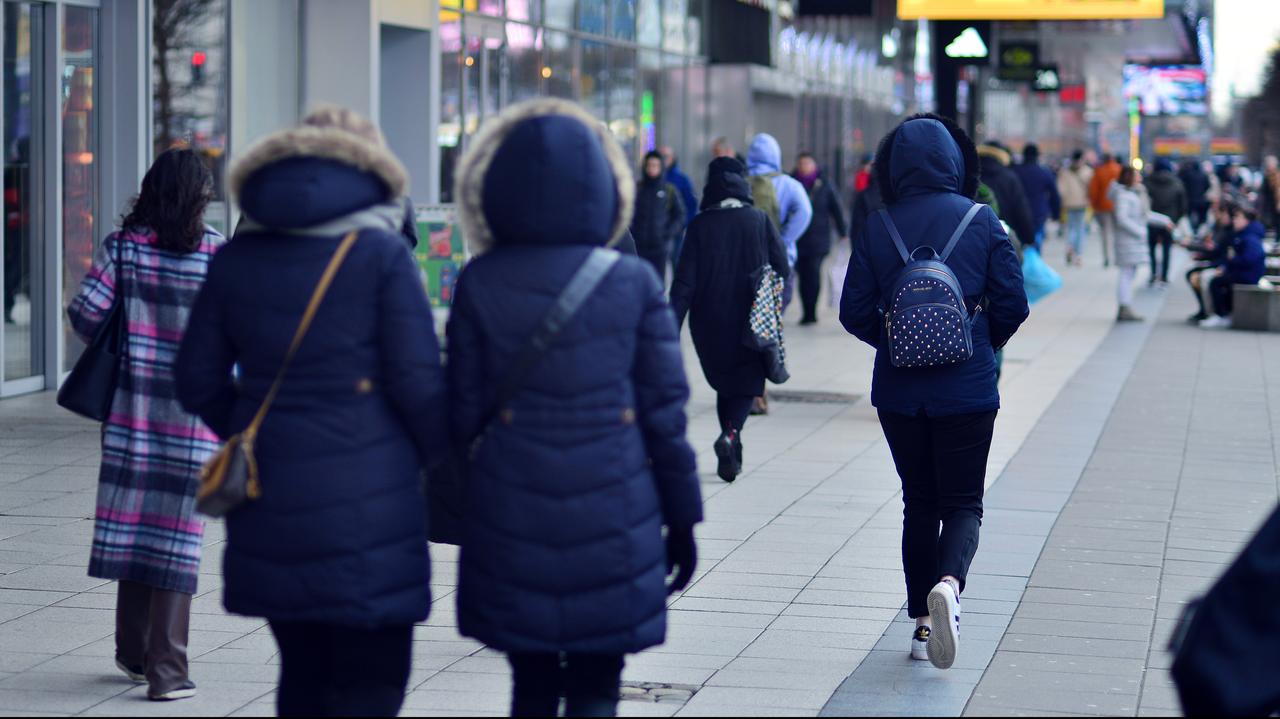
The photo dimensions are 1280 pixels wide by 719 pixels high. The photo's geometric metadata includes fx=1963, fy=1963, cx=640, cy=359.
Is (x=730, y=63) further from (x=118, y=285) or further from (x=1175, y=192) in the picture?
(x=118, y=285)

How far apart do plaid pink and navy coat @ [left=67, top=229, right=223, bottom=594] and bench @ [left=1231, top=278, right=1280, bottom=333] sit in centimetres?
1574

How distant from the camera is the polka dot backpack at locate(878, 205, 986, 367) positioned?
5.78 metres

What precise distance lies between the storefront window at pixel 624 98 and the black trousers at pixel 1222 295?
790cm

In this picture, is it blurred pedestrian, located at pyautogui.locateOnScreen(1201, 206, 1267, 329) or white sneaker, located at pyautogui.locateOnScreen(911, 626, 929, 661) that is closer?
white sneaker, located at pyautogui.locateOnScreen(911, 626, 929, 661)

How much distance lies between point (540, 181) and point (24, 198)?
9824 mm

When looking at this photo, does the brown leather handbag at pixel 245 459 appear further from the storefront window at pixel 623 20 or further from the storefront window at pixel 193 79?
the storefront window at pixel 623 20

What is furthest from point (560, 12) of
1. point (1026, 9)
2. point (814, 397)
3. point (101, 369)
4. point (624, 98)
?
point (101, 369)

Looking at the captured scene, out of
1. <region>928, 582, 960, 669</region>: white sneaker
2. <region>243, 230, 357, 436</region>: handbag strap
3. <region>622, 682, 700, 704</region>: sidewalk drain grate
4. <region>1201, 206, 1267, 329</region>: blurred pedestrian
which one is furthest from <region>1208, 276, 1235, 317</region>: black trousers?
<region>243, 230, 357, 436</region>: handbag strap

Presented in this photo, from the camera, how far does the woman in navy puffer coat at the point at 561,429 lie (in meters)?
3.89

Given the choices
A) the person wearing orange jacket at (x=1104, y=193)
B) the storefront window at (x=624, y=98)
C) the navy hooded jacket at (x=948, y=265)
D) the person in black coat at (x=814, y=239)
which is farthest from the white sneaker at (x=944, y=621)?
the person wearing orange jacket at (x=1104, y=193)

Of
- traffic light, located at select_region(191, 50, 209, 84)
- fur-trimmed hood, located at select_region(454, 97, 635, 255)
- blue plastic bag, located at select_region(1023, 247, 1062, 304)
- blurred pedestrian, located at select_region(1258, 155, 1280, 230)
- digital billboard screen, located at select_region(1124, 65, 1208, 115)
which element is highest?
digital billboard screen, located at select_region(1124, 65, 1208, 115)

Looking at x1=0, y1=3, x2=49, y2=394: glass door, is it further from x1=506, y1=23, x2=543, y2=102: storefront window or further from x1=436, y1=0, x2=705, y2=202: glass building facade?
x1=506, y1=23, x2=543, y2=102: storefront window

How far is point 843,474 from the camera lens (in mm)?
10070

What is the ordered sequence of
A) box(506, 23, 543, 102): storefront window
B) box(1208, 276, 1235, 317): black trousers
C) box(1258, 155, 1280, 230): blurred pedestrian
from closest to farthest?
box(1208, 276, 1235, 317): black trousers
box(506, 23, 543, 102): storefront window
box(1258, 155, 1280, 230): blurred pedestrian
